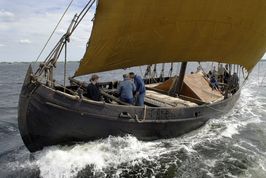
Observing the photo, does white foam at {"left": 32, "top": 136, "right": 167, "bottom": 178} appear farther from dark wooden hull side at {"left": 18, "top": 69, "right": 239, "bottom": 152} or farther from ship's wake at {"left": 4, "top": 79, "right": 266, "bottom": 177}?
dark wooden hull side at {"left": 18, "top": 69, "right": 239, "bottom": 152}

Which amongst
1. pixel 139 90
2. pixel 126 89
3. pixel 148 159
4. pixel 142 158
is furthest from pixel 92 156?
pixel 139 90

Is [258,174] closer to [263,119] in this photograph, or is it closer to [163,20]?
[163,20]

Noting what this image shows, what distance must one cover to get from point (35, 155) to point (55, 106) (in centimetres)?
186

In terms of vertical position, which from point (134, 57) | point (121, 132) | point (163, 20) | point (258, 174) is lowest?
point (258, 174)

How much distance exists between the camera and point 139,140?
13.7 m

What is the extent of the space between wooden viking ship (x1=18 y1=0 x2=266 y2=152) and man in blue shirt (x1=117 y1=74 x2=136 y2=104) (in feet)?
1.06

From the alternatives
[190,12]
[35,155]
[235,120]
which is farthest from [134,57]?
[235,120]

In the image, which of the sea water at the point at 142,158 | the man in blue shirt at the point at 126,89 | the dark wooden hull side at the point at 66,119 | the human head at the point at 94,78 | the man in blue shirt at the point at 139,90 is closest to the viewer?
the dark wooden hull side at the point at 66,119

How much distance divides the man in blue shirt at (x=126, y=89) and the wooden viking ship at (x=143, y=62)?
1.06 ft

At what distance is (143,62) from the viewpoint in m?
15.2

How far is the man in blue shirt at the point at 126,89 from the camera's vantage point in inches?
542

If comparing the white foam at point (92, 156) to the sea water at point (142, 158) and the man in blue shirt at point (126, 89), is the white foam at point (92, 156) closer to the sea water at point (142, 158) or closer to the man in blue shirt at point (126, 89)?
the sea water at point (142, 158)

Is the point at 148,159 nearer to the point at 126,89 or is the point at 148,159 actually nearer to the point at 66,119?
the point at 126,89

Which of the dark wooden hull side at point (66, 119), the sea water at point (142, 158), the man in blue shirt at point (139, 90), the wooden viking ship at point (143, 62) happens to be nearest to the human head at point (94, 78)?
the wooden viking ship at point (143, 62)
